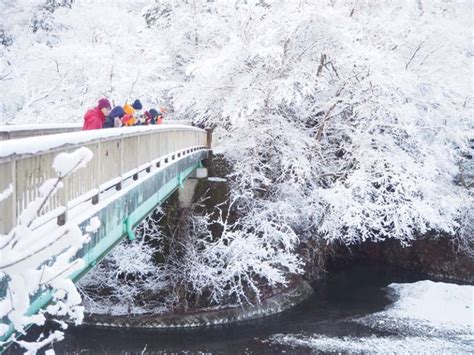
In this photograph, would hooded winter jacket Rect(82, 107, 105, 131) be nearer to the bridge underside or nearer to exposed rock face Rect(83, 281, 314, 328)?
the bridge underside

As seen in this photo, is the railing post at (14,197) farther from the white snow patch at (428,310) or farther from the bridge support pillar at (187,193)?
the bridge support pillar at (187,193)

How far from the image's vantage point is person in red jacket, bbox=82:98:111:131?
869 cm

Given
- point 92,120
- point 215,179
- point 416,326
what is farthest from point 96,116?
point 416,326

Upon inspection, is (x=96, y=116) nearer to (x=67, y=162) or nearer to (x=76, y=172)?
(x=76, y=172)

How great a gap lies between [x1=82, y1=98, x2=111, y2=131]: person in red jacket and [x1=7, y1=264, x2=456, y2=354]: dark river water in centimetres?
543

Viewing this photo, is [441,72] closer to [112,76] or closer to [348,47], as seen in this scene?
[348,47]

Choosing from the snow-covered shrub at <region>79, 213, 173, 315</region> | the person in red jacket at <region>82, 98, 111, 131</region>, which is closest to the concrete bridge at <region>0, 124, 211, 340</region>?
the person in red jacket at <region>82, 98, 111, 131</region>

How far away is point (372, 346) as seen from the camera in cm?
1205

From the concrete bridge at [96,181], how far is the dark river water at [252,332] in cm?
398

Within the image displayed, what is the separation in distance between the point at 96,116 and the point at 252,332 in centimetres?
729

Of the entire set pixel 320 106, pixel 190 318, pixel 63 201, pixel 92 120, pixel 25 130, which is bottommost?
pixel 190 318

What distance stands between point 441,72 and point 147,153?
41.2 ft

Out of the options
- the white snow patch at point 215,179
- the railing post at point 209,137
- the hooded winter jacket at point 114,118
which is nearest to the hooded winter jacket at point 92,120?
the hooded winter jacket at point 114,118

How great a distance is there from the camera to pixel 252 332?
1301 cm
